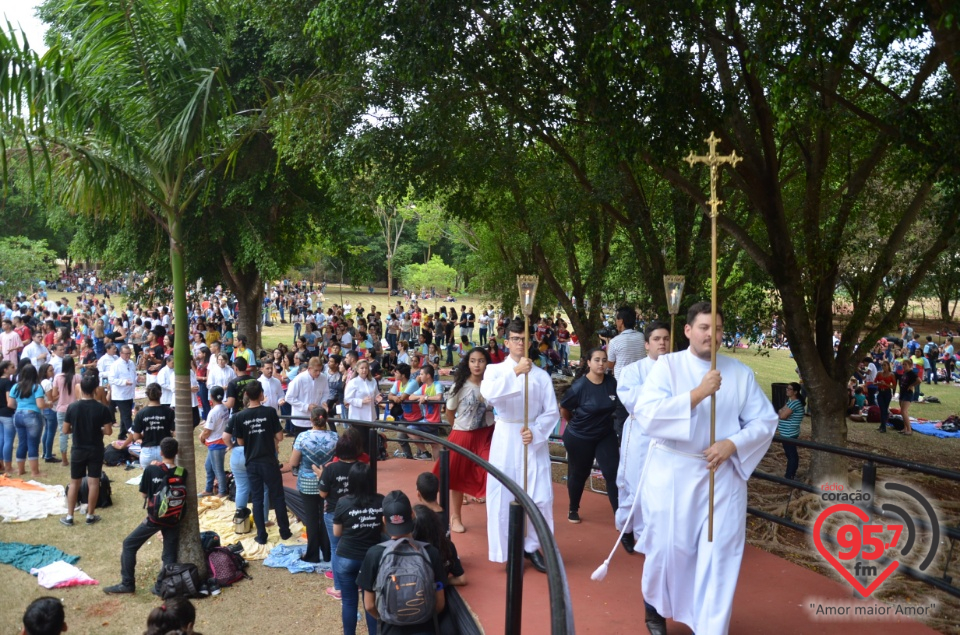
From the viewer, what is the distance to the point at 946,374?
2770 centimetres

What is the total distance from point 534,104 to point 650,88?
2.22m

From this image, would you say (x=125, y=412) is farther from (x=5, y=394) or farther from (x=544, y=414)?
(x=544, y=414)

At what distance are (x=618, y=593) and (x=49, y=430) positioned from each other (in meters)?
9.98

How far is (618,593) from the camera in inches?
227

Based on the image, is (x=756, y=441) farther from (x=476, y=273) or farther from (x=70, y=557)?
(x=476, y=273)

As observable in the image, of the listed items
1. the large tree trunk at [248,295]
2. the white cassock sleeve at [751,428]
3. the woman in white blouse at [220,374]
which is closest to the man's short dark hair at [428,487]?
the white cassock sleeve at [751,428]

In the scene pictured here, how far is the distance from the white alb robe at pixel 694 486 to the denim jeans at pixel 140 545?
517 cm

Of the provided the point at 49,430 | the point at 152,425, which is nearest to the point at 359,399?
the point at 152,425

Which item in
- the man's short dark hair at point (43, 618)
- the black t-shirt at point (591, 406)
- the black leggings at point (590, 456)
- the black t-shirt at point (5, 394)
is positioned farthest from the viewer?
the black t-shirt at point (5, 394)

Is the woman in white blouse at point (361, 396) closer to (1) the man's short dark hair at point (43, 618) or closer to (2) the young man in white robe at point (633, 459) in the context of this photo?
(2) the young man in white robe at point (633, 459)

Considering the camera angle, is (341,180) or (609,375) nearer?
(609,375)

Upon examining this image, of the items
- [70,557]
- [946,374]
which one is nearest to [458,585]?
[70,557]

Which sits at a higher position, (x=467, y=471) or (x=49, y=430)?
(x=467, y=471)

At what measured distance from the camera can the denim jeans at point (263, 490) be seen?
29.0ft
